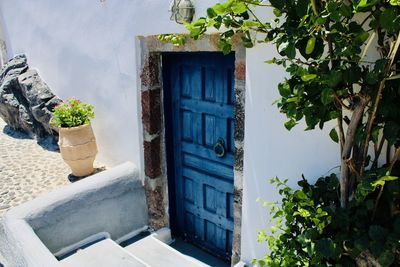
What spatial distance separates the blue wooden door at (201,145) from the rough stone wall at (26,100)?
299cm

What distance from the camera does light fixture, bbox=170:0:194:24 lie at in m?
2.70

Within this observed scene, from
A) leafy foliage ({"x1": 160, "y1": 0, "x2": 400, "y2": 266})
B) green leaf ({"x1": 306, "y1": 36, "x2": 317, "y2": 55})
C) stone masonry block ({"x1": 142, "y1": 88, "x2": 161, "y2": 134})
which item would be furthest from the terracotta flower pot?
green leaf ({"x1": 306, "y1": 36, "x2": 317, "y2": 55})

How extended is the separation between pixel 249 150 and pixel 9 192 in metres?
3.56

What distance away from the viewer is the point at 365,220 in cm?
171

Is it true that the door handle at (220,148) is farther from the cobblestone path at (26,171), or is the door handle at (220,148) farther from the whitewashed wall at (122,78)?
the cobblestone path at (26,171)

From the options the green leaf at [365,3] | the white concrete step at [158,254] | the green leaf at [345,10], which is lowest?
the white concrete step at [158,254]

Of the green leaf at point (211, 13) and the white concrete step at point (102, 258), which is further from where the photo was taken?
the white concrete step at point (102, 258)

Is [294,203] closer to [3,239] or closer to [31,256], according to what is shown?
[31,256]

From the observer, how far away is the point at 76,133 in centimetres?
457

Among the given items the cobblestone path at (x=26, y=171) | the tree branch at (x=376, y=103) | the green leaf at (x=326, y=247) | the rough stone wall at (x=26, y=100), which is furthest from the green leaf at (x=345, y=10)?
the rough stone wall at (x=26, y=100)

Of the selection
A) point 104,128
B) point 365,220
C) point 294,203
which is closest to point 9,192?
point 104,128

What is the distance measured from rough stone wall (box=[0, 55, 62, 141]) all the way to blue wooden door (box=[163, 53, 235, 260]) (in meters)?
2.99

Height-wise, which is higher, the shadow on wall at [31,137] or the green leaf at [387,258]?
the green leaf at [387,258]

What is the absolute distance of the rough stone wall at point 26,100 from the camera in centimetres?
589
